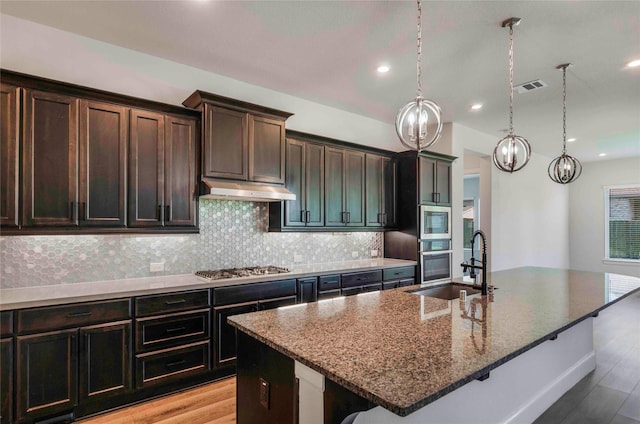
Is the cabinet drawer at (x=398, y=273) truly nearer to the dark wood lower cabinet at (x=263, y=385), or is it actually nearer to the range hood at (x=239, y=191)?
the range hood at (x=239, y=191)

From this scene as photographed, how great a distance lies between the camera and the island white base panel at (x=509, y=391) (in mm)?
1399

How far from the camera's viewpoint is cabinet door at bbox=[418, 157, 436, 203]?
188 inches

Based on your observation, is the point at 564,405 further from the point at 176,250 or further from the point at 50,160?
the point at 50,160

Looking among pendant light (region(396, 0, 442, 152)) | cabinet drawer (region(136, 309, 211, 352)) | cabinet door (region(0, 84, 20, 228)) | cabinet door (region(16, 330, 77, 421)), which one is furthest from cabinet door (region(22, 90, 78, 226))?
pendant light (region(396, 0, 442, 152))

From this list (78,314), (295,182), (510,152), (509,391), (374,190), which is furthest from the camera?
(374,190)

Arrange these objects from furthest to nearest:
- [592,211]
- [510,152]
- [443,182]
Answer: [592,211] → [443,182] → [510,152]

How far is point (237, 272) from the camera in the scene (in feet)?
11.3

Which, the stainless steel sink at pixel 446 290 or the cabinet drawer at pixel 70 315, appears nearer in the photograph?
the cabinet drawer at pixel 70 315

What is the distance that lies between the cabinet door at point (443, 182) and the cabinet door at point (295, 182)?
2.14 metres

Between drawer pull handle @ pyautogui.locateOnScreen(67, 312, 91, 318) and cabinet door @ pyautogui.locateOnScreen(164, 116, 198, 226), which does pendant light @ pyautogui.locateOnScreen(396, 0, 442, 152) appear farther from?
drawer pull handle @ pyautogui.locateOnScreen(67, 312, 91, 318)

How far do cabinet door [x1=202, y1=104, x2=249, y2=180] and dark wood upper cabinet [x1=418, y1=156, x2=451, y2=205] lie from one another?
2.55m

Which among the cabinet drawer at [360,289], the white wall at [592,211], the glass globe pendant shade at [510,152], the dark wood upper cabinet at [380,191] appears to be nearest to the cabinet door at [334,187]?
the dark wood upper cabinet at [380,191]

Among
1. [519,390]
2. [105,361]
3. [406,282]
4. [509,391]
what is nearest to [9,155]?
[105,361]

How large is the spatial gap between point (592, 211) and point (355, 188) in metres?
7.26
